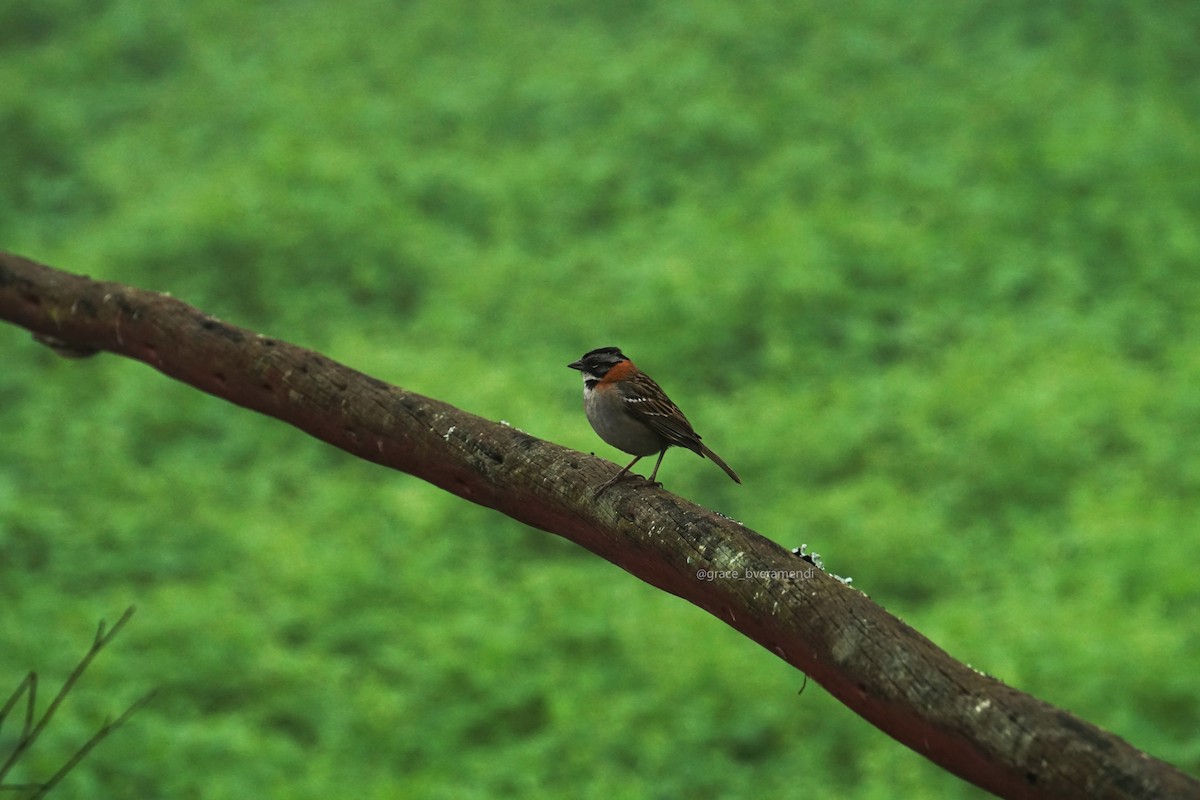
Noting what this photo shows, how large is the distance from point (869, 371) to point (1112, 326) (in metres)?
1.84

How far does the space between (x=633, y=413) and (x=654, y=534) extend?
803 mm

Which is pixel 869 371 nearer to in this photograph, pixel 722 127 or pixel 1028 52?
pixel 722 127

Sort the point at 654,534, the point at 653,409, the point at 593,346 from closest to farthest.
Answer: the point at 654,534 → the point at 653,409 → the point at 593,346

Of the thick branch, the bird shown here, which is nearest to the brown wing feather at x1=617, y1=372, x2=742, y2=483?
the bird

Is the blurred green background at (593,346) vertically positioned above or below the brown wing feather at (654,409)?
above

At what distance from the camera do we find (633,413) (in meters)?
3.65

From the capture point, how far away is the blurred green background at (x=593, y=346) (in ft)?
22.4

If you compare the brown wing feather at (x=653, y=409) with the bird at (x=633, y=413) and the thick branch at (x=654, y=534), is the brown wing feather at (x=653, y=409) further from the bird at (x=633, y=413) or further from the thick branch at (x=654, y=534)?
the thick branch at (x=654, y=534)

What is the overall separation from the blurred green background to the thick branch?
300 centimetres

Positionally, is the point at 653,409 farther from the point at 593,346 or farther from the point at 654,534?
the point at 593,346

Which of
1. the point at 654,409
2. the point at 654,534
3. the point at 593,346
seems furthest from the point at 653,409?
the point at 593,346

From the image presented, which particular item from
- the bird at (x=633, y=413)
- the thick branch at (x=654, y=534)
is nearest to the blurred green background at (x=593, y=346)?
the thick branch at (x=654, y=534)

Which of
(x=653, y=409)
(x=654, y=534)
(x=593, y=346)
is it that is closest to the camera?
(x=654, y=534)

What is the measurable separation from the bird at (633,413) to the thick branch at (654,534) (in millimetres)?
437
